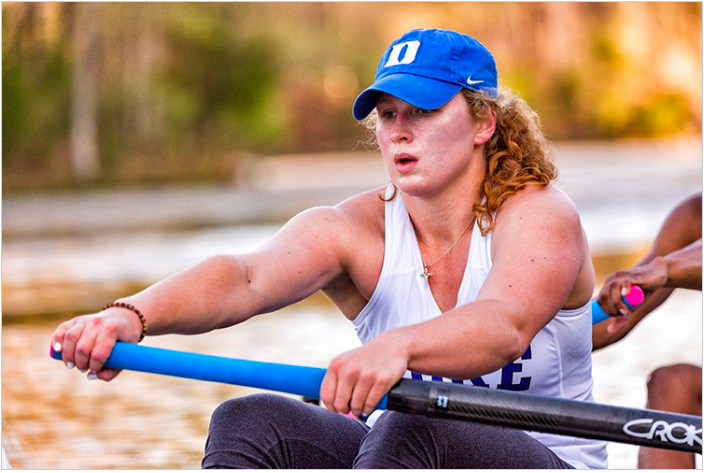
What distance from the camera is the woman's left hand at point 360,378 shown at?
216cm

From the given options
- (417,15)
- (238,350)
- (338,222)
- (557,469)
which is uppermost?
(417,15)

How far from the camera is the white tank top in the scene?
264cm

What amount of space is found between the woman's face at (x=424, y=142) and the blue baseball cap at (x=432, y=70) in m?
0.05

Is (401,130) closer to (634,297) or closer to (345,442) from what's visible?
(345,442)

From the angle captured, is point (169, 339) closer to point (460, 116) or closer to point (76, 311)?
point (76, 311)

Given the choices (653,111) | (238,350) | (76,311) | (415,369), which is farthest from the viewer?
(653,111)

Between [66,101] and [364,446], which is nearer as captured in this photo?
[364,446]

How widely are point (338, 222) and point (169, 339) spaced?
15.4ft

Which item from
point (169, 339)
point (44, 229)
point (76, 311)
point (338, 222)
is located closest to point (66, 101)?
point (44, 229)

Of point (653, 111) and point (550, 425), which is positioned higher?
point (653, 111)

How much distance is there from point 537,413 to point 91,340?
3.11 feet

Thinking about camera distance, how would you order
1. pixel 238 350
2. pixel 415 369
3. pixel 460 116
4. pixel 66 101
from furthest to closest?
pixel 66 101 → pixel 238 350 → pixel 460 116 → pixel 415 369

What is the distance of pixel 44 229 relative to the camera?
15.5m

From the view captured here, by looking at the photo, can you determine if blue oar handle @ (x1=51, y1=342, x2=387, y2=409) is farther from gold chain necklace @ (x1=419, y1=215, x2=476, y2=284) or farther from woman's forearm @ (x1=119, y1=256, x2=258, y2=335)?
gold chain necklace @ (x1=419, y1=215, x2=476, y2=284)
